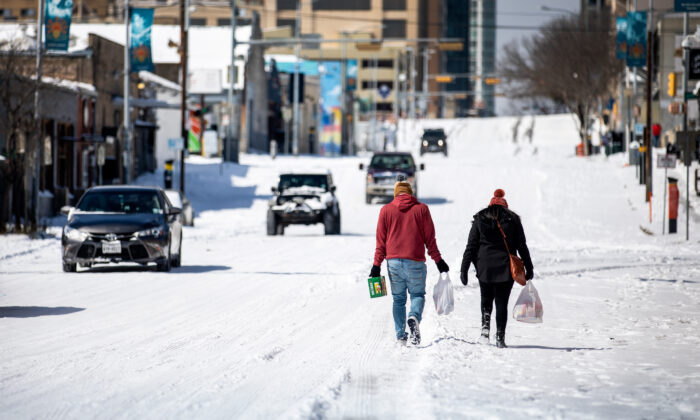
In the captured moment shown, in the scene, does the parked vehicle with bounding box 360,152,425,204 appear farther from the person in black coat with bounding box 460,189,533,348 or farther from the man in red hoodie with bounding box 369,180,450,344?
the man in red hoodie with bounding box 369,180,450,344

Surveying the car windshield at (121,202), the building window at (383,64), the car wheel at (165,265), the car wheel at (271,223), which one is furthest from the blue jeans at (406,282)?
the building window at (383,64)

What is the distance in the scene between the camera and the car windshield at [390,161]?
48219 mm

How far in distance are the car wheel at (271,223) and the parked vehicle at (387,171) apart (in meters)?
12.2

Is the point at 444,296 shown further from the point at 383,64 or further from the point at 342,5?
the point at 383,64

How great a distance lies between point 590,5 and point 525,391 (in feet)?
504

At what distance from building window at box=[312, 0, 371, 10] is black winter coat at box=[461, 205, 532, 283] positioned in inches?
6464

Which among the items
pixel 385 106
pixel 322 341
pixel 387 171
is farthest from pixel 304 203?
pixel 385 106

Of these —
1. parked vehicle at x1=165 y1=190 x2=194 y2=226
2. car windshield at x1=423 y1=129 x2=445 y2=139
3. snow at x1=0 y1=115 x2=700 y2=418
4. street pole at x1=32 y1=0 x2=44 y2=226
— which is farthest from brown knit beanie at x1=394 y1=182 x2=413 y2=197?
car windshield at x1=423 y1=129 x2=445 y2=139

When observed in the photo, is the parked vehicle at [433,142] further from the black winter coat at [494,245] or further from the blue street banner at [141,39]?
the black winter coat at [494,245]

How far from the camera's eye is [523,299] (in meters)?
12.4

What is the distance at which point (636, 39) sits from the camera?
52375mm

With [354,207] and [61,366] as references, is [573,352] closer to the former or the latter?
[61,366]

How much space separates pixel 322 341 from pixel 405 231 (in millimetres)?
1671

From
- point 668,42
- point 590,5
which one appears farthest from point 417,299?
point 590,5
